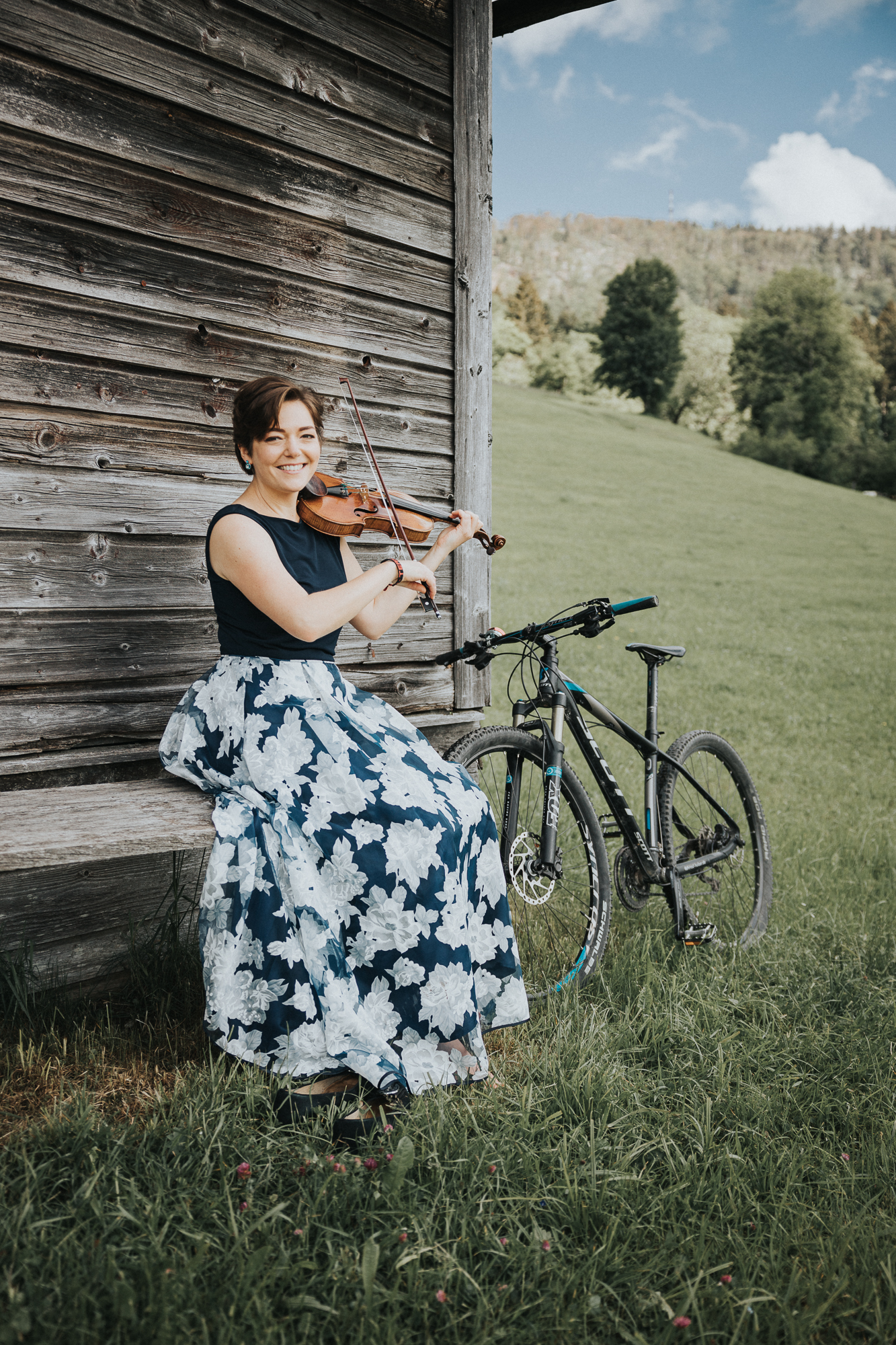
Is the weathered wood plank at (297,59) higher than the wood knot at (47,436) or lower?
higher

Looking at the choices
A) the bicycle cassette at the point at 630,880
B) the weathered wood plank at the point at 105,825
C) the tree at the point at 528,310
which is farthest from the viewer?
the tree at the point at 528,310

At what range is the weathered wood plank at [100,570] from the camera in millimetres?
2828

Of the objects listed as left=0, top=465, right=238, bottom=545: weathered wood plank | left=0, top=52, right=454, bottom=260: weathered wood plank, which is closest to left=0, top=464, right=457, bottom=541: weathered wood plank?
left=0, top=465, right=238, bottom=545: weathered wood plank

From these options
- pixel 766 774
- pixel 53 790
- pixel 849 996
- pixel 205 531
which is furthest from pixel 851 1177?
pixel 766 774

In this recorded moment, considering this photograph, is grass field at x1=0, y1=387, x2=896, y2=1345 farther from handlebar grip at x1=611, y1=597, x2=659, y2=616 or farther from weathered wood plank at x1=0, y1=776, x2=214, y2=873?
handlebar grip at x1=611, y1=597, x2=659, y2=616

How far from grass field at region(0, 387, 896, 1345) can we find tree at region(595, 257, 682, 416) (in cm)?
5558

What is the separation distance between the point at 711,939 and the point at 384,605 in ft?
6.10

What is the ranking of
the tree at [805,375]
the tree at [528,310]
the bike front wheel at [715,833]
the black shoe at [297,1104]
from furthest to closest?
the tree at [528,310] < the tree at [805,375] < the bike front wheel at [715,833] < the black shoe at [297,1104]

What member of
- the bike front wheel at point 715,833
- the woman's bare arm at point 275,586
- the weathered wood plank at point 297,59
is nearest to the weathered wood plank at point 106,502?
the woman's bare arm at point 275,586

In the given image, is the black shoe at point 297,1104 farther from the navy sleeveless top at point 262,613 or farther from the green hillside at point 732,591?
the green hillside at point 732,591

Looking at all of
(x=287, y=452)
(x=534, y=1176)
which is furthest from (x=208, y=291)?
(x=534, y=1176)

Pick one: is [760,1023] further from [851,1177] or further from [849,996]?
[851,1177]

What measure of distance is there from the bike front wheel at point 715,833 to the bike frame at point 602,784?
70mm

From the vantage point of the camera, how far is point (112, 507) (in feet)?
9.84
